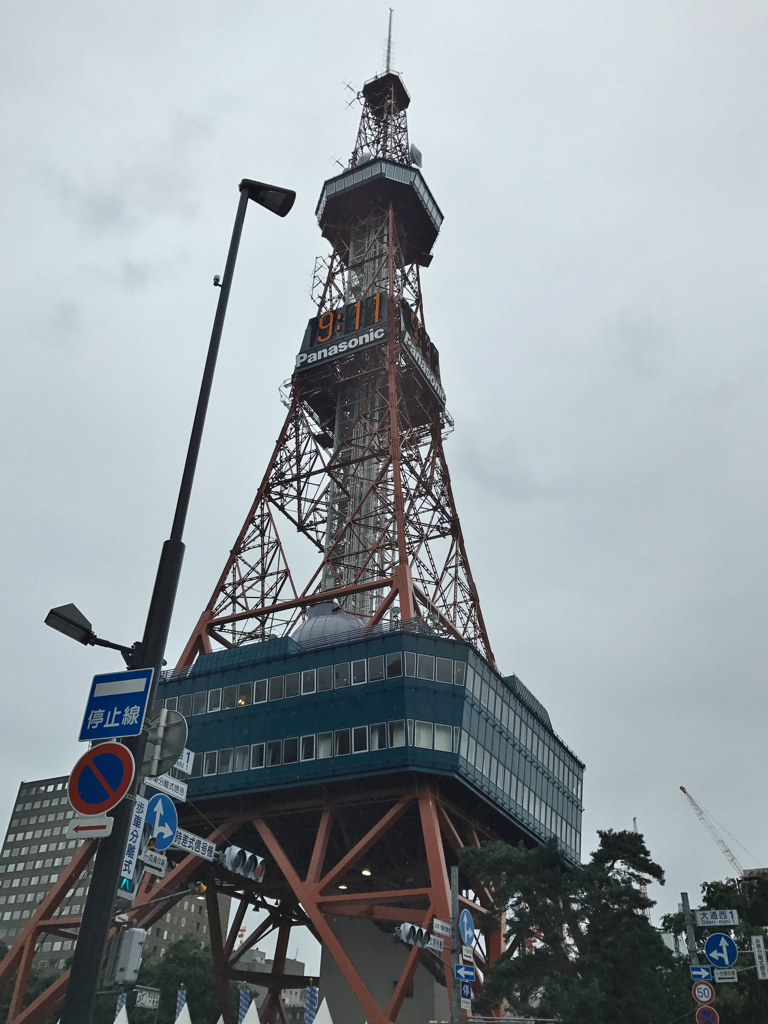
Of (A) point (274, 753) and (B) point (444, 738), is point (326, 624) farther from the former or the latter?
(B) point (444, 738)

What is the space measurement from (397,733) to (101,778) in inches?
1835

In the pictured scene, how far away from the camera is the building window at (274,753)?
60.8 meters

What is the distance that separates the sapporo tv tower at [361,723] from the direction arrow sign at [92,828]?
87.7 ft

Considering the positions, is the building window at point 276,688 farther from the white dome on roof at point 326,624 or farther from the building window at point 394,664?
the building window at point 394,664

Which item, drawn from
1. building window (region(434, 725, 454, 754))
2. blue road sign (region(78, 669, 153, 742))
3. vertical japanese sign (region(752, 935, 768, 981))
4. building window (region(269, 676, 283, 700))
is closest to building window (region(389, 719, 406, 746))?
building window (region(434, 725, 454, 754))

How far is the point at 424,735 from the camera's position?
5678 cm

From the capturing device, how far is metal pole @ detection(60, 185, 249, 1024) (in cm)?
1042

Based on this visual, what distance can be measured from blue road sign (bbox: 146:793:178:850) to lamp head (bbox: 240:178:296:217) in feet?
36.3

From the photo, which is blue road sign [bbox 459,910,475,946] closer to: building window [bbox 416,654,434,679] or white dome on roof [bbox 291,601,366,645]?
building window [bbox 416,654,434,679]

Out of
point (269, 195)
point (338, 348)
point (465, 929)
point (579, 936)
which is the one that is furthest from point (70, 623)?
point (338, 348)

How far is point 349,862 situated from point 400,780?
20.0ft

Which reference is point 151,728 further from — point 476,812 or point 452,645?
point 476,812

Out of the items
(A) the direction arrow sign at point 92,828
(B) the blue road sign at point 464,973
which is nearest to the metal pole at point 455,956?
(B) the blue road sign at point 464,973

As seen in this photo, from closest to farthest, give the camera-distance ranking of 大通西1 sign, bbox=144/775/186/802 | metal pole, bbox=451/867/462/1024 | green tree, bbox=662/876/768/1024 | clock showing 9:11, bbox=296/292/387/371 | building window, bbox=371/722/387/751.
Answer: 大通西1 sign, bbox=144/775/186/802
metal pole, bbox=451/867/462/1024
green tree, bbox=662/876/768/1024
building window, bbox=371/722/387/751
clock showing 9:11, bbox=296/292/387/371
